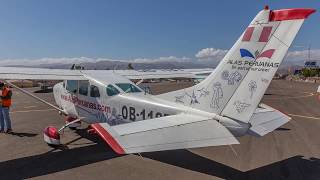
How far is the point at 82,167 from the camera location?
7695mm

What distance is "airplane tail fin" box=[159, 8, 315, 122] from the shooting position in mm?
5688

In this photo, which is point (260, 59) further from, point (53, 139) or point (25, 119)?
point (25, 119)

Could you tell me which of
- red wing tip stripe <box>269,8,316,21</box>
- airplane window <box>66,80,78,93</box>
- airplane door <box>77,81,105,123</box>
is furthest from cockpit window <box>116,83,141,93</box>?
red wing tip stripe <box>269,8,316,21</box>

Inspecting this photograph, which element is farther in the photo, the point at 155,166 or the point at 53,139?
the point at 53,139

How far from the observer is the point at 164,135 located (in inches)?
223

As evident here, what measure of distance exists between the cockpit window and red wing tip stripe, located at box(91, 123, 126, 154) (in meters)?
3.56

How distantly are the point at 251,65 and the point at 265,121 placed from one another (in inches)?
65.5

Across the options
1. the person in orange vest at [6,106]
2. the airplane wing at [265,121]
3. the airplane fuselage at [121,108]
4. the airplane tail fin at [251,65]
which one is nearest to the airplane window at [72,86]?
the airplane fuselage at [121,108]

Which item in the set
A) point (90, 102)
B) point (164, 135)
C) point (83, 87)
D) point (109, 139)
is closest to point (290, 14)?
point (164, 135)

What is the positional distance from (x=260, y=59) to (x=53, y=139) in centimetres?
659

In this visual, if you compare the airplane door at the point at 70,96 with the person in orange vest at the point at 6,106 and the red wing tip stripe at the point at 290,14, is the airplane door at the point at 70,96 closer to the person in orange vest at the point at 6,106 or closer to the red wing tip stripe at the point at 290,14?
the person in orange vest at the point at 6,106

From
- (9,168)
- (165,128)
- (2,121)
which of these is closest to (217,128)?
(165,128)

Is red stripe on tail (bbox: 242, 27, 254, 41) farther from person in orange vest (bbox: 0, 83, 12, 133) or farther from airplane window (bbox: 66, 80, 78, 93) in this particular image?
person in orange vest (bbox: 0, 83, 12, 133)

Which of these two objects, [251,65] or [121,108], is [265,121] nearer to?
[251,65]
